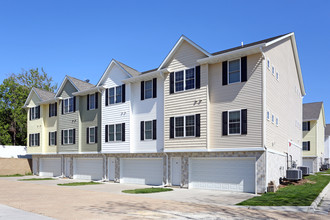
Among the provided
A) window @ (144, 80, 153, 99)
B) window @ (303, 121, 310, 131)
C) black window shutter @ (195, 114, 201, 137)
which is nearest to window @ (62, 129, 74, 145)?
window @ (144, 80, 153, 99)

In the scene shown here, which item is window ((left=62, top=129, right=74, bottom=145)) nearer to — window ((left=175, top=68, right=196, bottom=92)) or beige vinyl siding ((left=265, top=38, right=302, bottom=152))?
window ((left=175, top=68, right=196, bottom=92))

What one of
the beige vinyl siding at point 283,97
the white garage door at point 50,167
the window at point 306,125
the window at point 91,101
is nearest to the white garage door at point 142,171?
the window at point 91,101

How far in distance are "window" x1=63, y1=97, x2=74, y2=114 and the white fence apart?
1480 cm

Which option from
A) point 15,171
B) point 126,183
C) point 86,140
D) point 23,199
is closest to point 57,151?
point 86,140

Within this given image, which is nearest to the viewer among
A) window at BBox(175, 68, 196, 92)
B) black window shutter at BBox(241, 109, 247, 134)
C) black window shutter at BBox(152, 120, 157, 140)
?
black window shutter at BBox(241, 109, 247, 134)

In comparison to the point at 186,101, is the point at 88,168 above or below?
below

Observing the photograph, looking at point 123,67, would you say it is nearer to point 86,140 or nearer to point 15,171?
point 86,140

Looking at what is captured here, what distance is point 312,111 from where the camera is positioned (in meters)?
45.1

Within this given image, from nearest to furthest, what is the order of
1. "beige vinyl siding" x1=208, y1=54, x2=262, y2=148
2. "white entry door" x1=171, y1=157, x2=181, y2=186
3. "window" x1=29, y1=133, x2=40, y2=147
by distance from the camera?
"beige vinyl siding" x1=208, y1=54, x2=262, y2=148, "white entry door" x1=171, y1=157, x2=181, y2=186, "window" x1=29, y1=133, x2=40, y2=147

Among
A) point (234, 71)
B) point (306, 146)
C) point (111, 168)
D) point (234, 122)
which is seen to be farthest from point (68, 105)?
point (306, 146)

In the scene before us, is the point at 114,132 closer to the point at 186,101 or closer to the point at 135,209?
the point at 186,101

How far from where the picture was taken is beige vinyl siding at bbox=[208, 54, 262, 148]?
59.2 feet

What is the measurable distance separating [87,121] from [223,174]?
1528cm

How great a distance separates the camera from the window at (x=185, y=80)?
2106cm
